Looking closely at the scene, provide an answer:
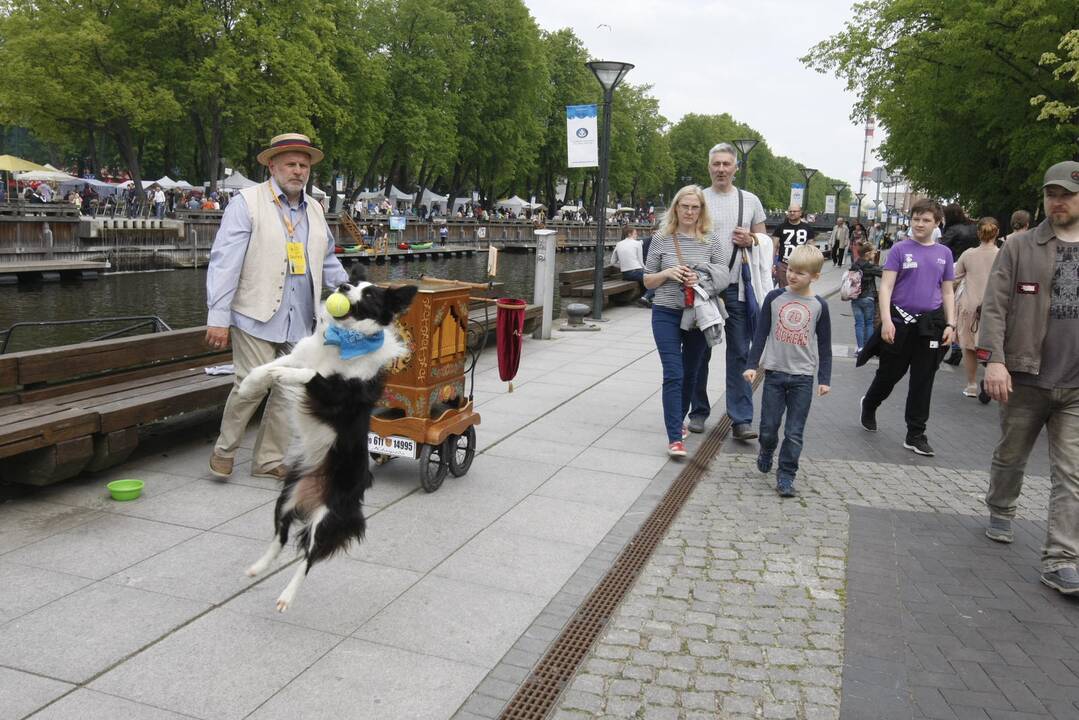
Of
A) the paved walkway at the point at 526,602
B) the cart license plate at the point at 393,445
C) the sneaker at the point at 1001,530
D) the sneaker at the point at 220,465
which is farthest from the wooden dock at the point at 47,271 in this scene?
the sneaker at the point at 1001,530

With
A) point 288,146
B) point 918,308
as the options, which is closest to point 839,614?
point 288,146

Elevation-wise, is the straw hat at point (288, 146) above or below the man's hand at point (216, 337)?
above

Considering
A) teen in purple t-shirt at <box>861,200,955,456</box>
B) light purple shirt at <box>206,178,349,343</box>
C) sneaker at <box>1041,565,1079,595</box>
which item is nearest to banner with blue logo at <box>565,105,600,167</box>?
teen in purple t-shirt at <box>861,200,955,456</box>

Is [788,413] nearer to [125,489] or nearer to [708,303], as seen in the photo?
[708,303]

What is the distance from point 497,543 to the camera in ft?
17.1

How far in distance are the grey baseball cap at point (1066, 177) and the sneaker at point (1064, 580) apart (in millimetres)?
2022

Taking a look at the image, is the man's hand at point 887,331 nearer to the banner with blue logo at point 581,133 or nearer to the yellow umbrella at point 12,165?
the banner with blue logo at point 581,133

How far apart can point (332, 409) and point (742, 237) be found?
453 cm

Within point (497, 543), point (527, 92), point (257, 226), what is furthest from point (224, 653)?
point (527, 92)

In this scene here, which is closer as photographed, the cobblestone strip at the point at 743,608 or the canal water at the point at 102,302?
the cobblestone strip at the point at 743,608

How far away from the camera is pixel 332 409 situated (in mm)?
3953

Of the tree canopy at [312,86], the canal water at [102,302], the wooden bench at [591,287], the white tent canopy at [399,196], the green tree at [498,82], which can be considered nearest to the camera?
the canal water at [102,302]

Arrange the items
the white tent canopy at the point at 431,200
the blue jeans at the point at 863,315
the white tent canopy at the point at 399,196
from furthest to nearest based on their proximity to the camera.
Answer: the white tent canopy at the point at 431,200 < the white tent canopy at the point at 399,196 < the blue jeans at the point at 863,315

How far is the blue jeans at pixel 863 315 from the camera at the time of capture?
1359 centimetres
